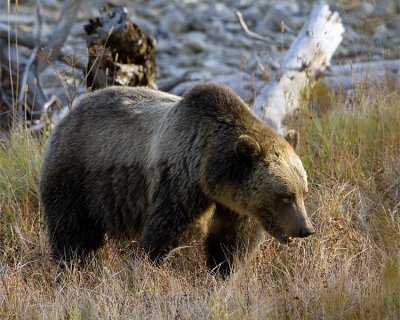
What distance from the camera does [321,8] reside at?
8.29 meters

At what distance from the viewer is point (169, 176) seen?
4.41m

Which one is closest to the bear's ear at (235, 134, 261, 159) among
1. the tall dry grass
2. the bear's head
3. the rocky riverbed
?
the bear's head

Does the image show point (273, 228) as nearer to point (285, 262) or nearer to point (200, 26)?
point (285, 262)

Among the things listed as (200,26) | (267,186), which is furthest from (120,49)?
(200,26)

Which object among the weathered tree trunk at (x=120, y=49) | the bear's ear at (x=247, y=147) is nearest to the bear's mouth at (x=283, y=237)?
the bear's ear at (x=247, y=147)

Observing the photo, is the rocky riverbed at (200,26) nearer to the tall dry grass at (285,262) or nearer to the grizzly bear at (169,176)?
the tall dry grass at (285,262)

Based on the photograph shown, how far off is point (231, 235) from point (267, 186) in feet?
2.08

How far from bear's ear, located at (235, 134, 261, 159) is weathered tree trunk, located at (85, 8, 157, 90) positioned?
3098mm

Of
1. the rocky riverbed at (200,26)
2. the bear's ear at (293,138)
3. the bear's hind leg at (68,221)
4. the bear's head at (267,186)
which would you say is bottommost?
the rocky riverbed at (200,26)

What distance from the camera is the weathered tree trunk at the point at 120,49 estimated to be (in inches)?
277

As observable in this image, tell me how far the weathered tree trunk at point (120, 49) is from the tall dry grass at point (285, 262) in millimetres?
1261

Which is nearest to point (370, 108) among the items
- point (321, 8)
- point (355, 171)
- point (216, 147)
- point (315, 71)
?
point (355, 171)

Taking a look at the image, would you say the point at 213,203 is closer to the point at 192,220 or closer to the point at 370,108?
the point at 192,220

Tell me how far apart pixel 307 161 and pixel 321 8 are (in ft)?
9.95
